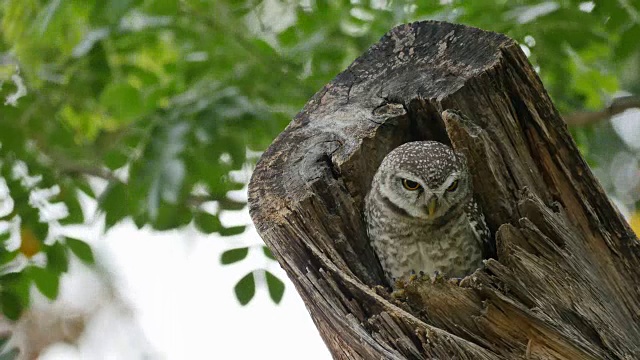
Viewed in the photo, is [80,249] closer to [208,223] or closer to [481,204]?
[208,223]

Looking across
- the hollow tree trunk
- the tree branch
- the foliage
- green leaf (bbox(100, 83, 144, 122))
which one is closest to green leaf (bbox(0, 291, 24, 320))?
the foliage

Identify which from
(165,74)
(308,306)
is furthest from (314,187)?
(165,74)

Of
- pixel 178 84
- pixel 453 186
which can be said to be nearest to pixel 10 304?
pixel 178 84

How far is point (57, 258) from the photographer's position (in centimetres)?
398

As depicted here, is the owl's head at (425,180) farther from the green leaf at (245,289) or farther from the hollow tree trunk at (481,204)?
the green leaf at (245,289)

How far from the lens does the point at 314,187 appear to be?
2.79 m

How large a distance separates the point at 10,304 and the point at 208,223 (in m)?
1.03

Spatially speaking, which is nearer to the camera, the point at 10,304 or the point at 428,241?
the point at 428,241

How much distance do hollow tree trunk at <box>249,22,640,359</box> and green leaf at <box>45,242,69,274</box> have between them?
1554mm

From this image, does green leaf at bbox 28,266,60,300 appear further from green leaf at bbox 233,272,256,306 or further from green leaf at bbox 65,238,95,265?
green leaf at bbox 233,272,256,306

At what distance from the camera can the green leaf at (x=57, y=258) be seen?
3959 millimetres

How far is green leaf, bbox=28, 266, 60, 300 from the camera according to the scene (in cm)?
393

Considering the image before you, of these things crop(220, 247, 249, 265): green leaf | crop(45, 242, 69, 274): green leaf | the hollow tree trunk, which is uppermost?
crop(45, 242, 69, 274): green leaf

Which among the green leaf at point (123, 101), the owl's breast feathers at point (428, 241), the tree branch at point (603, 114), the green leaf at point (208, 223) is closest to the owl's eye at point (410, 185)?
the owl's breast feathers at point (428, 241)
